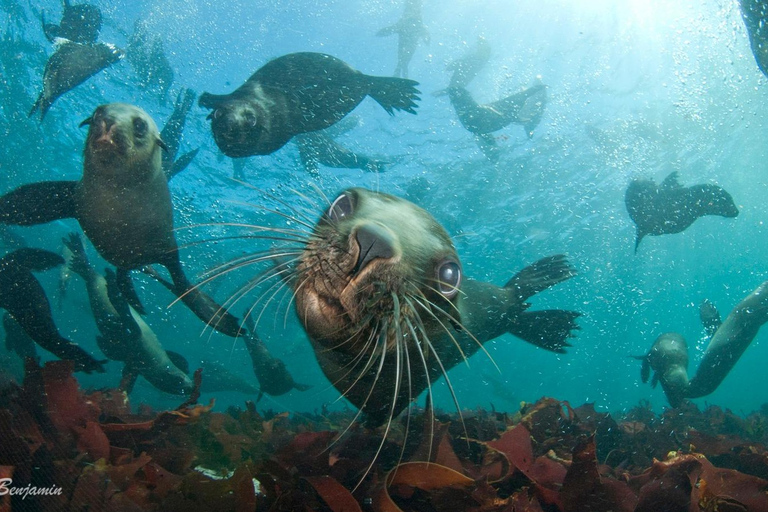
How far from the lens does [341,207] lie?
175cm

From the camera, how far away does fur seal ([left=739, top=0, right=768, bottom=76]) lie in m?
4.23

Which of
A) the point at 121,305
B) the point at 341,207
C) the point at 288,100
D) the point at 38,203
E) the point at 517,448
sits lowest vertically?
the point at 121,305

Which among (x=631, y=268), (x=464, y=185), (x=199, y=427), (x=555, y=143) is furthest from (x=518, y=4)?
(x=631, y=268)

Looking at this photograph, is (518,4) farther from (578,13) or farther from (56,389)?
(56,389)

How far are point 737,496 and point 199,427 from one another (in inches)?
118

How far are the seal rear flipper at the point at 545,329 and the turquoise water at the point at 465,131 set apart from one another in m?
2.57

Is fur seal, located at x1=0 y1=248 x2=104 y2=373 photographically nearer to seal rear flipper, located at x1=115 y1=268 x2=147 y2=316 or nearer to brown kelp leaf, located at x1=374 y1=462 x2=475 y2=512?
seal rear flipper, located at x1=115 y1=268 x2=147 y2=316

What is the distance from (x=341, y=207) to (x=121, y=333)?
552cm

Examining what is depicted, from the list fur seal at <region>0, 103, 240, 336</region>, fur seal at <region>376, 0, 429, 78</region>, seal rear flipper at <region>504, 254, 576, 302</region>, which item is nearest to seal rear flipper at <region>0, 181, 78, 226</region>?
fur seal at <region>0, 103, 240, 336</region>

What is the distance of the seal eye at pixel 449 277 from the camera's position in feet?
5.27

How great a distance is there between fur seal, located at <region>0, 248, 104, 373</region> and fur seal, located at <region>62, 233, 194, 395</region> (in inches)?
59.1

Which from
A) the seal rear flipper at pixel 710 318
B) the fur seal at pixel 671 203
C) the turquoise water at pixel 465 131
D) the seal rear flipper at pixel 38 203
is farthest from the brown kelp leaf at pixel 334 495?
the seal rear flipper at pixel 710 318

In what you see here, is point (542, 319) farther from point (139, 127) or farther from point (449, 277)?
point (139, 127)

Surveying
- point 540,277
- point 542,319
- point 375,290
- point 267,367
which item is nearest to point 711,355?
point 542,319
